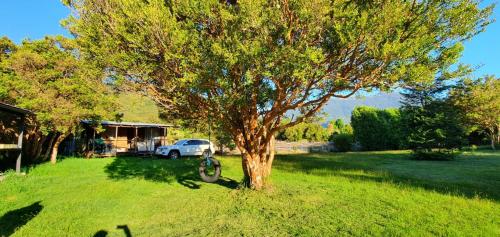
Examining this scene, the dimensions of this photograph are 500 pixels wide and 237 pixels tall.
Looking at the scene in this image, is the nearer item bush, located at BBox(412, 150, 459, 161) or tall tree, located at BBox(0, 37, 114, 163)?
tall tree, located at BBox(0, 37, 114, 163)

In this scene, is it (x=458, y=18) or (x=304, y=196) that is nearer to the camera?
(x=458, y=18)

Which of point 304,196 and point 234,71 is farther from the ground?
point 234,71

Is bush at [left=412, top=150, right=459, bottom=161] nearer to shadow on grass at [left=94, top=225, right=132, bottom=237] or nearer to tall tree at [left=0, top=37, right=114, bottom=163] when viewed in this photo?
tall tree at [left=0, top=37, right=114, bottom=163]

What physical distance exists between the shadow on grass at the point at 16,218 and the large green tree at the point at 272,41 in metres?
4.36

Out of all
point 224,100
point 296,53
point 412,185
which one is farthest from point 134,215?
point 412,185

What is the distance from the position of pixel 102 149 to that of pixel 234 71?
24.9 metres

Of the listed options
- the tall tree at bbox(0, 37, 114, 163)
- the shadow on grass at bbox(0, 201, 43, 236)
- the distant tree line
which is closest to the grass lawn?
the shadow on grass at bbox(0, 201, 43, 236)

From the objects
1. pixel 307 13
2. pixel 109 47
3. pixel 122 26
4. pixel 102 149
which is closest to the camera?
pixel 307 13

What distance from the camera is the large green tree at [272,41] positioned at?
6.97 m

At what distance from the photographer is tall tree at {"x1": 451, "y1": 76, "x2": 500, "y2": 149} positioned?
82.0 ft

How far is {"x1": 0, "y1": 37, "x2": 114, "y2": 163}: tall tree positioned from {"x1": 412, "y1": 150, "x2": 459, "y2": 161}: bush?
71.7ft

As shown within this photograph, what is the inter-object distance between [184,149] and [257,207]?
1897cm

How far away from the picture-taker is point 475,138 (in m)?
42.9

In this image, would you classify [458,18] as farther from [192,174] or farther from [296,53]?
[192,174]
